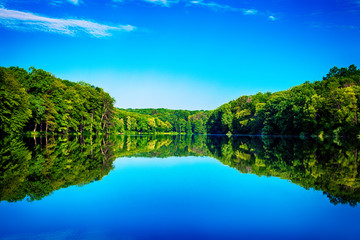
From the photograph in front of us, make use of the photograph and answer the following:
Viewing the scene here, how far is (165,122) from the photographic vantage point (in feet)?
564

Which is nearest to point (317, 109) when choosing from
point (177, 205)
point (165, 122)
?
point (177, 205)

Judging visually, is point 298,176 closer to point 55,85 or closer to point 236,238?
point 236,238

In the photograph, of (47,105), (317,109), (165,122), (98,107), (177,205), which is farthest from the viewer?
(165,122)

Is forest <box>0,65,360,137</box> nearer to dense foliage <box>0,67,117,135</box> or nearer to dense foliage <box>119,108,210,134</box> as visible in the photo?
dense foliage <box>0,67,117,135</box>

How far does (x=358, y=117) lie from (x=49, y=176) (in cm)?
5426

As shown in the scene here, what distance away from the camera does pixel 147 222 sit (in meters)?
5.89

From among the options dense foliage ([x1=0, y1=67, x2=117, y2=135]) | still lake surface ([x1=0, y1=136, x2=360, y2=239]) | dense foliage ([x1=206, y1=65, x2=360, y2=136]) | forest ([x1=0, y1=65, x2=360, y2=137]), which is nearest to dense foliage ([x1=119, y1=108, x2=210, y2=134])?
forest ([x1=0, y1=65, x2=360, y2=137])

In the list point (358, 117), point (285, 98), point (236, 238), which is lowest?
point (236, 238)

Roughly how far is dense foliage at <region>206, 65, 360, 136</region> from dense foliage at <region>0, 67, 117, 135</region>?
143 feet

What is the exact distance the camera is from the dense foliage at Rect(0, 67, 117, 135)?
125ft

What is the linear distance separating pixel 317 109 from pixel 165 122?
122 m

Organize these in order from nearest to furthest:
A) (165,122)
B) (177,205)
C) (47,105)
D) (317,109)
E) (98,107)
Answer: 1. (177,205)
2. (47,105)
3. (317,109)
4. (98,107)
5. (165,122)

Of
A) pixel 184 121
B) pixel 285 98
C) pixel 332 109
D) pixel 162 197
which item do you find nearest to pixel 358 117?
pixel 332 109

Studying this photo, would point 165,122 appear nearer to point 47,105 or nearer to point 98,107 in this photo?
point 98,107
